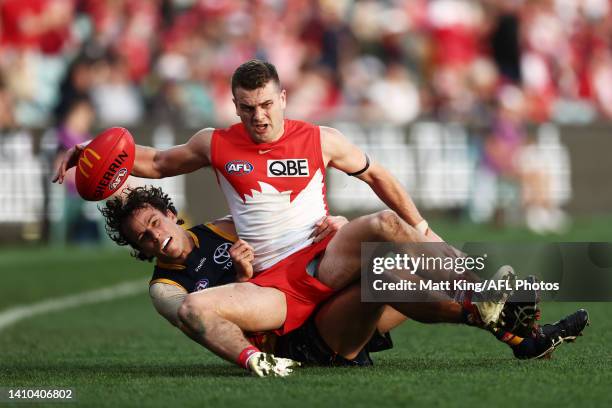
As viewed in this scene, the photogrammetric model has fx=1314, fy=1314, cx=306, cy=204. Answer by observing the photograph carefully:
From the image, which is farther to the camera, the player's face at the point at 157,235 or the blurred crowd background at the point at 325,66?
the blurred crowd background at the point at 325,66

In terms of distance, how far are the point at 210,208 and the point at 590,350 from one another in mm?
10805

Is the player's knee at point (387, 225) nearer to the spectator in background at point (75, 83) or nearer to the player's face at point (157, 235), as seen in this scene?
the player's face at point (157, 235)

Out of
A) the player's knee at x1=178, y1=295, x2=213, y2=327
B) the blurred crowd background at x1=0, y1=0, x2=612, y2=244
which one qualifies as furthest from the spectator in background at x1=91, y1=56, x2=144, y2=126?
A: the player's knee at x1=178, y1=295, x2=213, y2=327

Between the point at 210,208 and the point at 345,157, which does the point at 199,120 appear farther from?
the point at 345,157

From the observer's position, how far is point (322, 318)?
738 cm

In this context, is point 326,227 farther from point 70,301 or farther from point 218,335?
point 70,301

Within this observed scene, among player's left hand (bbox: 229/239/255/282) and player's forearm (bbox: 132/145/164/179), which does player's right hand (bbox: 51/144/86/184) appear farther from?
player's left hand (bbox: 229/239/255/282)

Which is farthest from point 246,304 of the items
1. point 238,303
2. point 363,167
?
point 363,167

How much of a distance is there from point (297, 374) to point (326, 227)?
3.00 feet

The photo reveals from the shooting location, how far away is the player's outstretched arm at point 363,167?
7.61 meters

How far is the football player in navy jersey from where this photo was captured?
277 inches

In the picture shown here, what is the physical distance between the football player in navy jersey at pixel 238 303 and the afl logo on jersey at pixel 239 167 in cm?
44

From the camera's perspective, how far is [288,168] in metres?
7.48

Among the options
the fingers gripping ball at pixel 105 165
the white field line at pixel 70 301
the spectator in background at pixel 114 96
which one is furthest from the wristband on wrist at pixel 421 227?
the spectator in background at pixel 114 96
